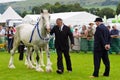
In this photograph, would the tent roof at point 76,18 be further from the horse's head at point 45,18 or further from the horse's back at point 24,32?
the horse's head at point 45,18

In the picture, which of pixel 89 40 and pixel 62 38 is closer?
pixel 62 38

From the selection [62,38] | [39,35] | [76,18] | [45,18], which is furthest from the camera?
[76,18]

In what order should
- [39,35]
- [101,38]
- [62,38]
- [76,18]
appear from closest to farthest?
[101,38] < [62,38] < [39,35] < [76,18]

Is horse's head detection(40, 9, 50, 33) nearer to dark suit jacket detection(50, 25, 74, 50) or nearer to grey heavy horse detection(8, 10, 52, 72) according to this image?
grey heavy horse detection(8, 10, 52, 72)

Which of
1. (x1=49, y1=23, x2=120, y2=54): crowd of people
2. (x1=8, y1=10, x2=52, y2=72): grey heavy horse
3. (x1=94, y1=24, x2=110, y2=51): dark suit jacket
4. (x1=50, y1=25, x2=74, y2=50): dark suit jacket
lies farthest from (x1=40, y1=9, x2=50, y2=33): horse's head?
(x1=49, y1=23, x2=120, y2=54): crowd of people

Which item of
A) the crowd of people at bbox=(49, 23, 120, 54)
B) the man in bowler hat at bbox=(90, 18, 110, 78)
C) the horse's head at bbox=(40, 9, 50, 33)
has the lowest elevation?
the crowd of people at bbox=(49, 23, 120, 54)

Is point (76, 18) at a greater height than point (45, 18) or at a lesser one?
lesser

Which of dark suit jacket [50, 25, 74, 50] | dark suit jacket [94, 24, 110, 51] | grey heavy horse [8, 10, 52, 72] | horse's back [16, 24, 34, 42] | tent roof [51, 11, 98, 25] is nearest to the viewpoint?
dark suit jacket [94, 24, 110, 51]

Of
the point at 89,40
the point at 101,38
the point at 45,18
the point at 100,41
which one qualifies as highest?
the point at 45,18

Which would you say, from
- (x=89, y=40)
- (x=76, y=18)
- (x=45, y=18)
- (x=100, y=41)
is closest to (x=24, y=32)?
(x=45, y=18)

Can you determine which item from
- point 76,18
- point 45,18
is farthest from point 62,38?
point 76,18

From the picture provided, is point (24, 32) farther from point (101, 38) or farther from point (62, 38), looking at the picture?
point (101, 38)

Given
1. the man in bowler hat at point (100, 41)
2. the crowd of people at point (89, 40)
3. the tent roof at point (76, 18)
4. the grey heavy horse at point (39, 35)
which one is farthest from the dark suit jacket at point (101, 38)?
the tent roof at point (76, 18)

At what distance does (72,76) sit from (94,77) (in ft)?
3.08
